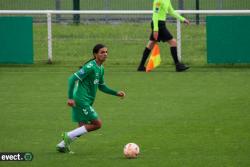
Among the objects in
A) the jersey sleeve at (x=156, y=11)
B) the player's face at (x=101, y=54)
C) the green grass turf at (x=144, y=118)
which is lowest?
the green grass turf at (x=144, y=118)

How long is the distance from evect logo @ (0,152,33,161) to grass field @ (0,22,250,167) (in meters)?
0.11

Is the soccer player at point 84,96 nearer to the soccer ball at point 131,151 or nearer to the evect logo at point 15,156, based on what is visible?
the evect logo at point 15,156

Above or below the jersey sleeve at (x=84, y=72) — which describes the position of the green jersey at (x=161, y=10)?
above

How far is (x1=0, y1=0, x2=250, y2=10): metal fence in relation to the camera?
30.6 metres

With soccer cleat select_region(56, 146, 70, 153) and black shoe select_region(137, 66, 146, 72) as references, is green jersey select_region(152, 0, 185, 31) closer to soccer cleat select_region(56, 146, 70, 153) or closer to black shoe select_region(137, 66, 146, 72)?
black shoe select_region(137, 66, 146, 72)

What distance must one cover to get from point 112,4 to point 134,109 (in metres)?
16.7

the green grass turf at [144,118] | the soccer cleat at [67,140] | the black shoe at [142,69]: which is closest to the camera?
the green grass turf at [144,118]

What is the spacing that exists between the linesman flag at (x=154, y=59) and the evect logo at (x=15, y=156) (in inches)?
389

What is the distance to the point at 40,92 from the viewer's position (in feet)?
58.6

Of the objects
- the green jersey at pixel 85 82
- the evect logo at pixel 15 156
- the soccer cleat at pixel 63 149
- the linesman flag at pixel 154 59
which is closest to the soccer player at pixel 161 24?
the linesman flag at pixel 154 59

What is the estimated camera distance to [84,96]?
38.1ft

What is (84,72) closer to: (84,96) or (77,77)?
(77,77)

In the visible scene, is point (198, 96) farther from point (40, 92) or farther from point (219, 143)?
point (219, 143)

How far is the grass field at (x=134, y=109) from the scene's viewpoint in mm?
11422
